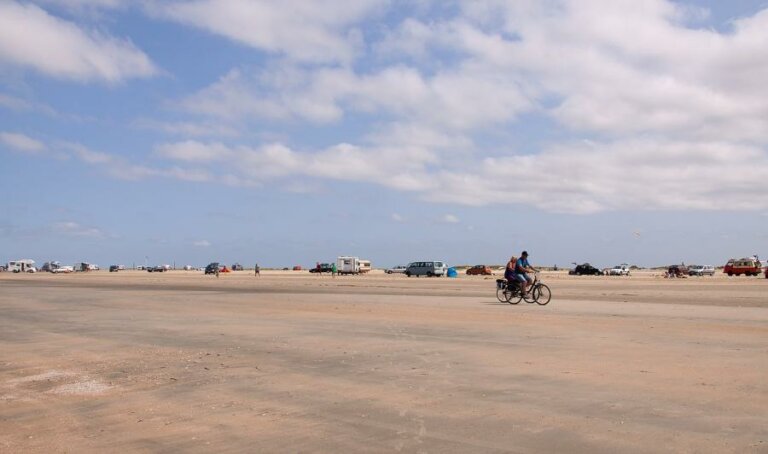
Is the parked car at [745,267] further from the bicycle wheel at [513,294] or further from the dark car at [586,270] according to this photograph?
the bicycle wheel at [513,294]

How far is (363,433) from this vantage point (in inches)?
272

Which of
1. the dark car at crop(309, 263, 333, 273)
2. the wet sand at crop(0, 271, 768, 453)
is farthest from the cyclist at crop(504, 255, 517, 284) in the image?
the dark car at crop(309, 263, 333, 273)

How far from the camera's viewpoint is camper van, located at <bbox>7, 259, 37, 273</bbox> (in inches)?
5594

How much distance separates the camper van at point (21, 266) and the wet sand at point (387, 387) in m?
140

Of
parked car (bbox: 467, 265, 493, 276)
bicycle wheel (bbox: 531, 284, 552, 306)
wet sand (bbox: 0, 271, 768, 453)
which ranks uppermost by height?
parked car (bbox: 467, 265, 493, 276)

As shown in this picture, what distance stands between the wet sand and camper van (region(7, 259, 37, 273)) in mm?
Answer: 140216

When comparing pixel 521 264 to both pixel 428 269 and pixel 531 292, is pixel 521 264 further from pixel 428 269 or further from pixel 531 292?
pixel 428 269

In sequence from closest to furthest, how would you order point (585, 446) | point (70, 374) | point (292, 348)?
point (585, 446) < point (70, 374) < point (292, 348)

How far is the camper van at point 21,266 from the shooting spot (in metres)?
142

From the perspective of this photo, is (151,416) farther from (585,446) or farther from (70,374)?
(585,446)

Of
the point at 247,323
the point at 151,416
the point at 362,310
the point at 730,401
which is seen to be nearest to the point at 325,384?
the point at 151,416

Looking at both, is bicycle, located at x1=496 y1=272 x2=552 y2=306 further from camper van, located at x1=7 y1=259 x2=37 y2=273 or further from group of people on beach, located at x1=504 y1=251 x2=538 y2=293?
camper van, located at x1=7 y1=259 x2=37 y2=273

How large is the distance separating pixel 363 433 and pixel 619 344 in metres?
8.57

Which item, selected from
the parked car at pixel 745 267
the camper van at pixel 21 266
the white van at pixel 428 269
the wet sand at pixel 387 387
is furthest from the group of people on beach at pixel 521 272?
the camper van at pixel 21 266
